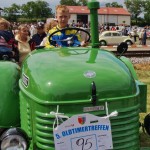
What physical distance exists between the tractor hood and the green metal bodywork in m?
0.20

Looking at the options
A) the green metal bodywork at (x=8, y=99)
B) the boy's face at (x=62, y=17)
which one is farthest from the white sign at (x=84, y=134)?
the boy's face at (x=62, y=17)

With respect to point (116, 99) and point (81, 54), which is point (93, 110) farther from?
point (81, 54)

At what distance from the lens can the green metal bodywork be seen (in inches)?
165

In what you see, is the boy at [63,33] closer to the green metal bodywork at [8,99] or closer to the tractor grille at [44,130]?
the green metal bodywork at [8,99]

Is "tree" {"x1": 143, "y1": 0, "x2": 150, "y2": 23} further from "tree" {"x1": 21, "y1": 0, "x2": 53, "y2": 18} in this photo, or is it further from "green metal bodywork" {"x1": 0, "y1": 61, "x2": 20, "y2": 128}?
"green metal bodywork" {"x1": 0, "y1": 61, "x2": 20, "y2": 128}

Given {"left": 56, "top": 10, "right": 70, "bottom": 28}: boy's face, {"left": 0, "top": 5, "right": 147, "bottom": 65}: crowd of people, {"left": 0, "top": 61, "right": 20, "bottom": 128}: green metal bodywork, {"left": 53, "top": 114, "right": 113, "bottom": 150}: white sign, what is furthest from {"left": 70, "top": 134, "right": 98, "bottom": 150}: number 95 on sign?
{"left": 56, "top": 10, "right": 70, "bottom": 28}: boy's face

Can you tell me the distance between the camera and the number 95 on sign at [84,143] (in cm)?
345

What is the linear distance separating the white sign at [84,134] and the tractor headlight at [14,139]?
32 cm

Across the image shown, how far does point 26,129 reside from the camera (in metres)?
3.89

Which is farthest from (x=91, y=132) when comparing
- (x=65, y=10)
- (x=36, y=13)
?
(x=36, y=13)

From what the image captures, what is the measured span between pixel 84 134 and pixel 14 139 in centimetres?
69

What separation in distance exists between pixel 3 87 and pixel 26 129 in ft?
2.05

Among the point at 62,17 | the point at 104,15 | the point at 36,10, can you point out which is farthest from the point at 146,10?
the point at 62,17

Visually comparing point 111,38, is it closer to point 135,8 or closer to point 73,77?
point 73,77
